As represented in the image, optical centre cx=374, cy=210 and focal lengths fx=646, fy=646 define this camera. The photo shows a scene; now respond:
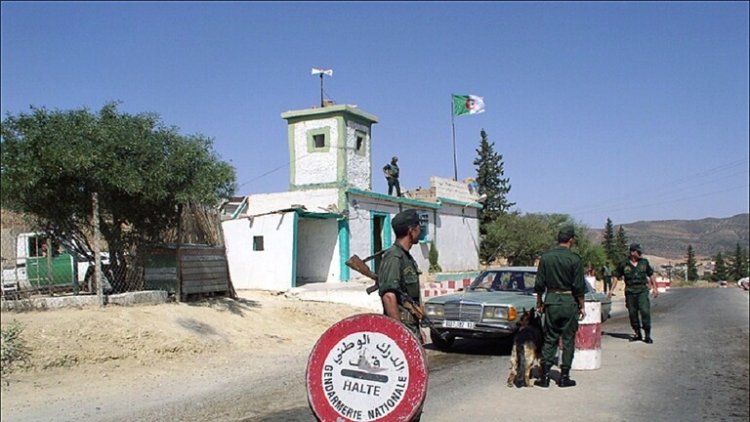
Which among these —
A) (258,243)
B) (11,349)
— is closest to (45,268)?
(258,243)

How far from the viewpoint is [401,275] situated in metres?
4.69

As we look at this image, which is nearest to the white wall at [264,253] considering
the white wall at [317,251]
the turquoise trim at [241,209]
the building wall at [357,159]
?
the turquoise trim at [241,209]

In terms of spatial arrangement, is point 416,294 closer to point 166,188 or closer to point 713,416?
point 713,416

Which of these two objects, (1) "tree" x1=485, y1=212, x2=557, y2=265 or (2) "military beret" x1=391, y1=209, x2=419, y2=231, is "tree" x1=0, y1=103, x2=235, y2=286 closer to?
(2) "military beret" x1=391, y1=209, x2=419, y2=231

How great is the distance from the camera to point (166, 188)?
40.2ft

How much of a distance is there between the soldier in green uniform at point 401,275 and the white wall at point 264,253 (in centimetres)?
1463

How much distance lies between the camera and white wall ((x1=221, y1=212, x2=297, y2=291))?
762 inches

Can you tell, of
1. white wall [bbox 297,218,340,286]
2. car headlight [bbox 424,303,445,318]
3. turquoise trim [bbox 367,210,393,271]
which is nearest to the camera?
car headlight [bbox 424,303,445,318]

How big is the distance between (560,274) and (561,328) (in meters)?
0.65

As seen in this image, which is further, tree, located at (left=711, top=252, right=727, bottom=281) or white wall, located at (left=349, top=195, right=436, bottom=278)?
tree, located at (left=711, top=252, right=727, bottom=281)

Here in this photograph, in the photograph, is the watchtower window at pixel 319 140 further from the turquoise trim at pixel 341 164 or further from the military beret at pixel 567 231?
the military beret at pixel 567 231

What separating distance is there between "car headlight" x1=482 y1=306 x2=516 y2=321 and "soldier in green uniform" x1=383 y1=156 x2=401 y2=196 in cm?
1438

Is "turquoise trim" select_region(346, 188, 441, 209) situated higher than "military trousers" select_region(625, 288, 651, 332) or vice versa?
"turquoise trim" select_region(346, 188, 441, 209)

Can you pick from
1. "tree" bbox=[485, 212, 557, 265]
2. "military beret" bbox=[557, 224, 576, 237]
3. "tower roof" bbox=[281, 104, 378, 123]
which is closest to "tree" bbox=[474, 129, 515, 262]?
"tree" bbox=[485, 212, 557, 265]
